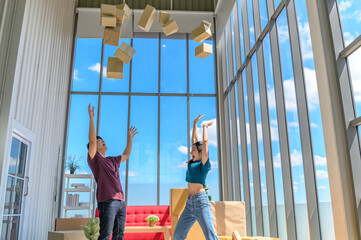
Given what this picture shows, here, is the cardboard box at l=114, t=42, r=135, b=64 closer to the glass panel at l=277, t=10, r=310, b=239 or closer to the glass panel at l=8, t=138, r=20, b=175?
the glass panel at l=277, t=10, r=310, b=239

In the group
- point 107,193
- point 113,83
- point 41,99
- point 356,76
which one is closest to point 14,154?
point 41,99

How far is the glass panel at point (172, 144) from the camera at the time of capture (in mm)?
7434

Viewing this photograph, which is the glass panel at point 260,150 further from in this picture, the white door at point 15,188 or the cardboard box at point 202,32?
the white door at point 15,188

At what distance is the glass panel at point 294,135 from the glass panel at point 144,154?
404 cm

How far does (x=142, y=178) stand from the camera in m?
7.40

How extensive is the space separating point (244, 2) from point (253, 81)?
5.43 feet

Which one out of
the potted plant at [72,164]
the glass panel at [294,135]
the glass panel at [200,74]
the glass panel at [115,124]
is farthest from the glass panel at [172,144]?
the glass panel at [294,135]

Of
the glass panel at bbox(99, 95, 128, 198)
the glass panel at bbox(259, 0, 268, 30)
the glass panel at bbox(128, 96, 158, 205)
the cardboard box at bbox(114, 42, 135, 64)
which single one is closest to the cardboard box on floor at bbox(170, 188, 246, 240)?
the cardboard box at bbox(114, 42, 135, 64)

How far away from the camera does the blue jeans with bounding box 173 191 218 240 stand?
2.78 metres

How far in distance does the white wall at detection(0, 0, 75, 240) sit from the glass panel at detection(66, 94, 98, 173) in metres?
0.25

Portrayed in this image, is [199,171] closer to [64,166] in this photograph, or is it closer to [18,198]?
[18,198]

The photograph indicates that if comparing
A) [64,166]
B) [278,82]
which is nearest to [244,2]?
[278,82]

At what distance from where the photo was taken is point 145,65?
26.6ft

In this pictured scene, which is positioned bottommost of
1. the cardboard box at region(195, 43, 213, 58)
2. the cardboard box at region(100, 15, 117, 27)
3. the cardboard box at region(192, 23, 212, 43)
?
the cardboard box at region(195, 43, 213, 58)
